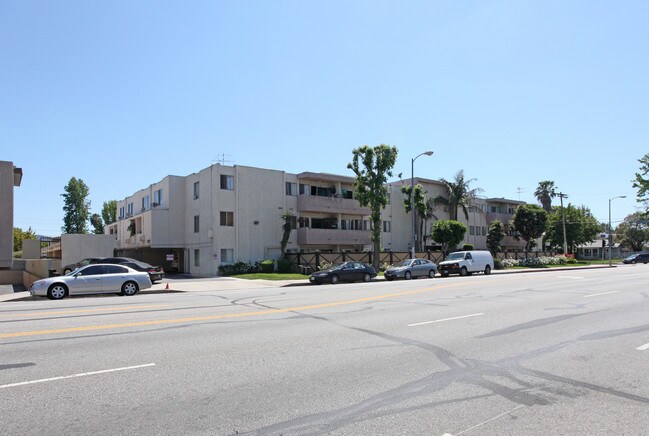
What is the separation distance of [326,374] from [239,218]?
32232mm

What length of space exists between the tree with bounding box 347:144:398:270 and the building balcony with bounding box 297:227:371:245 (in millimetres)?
5364

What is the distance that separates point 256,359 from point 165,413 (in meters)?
2.32

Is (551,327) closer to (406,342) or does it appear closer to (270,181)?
(406,342)

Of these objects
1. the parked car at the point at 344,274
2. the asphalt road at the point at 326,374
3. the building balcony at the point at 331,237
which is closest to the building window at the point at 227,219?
the building balcony at the point at 331,237

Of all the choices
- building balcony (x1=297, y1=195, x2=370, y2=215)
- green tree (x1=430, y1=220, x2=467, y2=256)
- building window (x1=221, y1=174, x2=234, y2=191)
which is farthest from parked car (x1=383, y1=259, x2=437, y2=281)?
building window (x1=221, y1=174, x2=234, y2=191)

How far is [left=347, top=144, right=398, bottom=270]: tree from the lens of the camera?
120 ft

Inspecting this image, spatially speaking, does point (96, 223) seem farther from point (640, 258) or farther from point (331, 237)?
point (640, 258)

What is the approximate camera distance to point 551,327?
9914 mm

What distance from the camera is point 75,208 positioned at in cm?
7662

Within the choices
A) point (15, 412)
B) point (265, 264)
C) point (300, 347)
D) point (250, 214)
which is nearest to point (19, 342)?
point (15, 412)

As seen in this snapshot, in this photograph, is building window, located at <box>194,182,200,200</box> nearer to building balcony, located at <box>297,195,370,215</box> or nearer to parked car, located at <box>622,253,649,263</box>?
building balcony, located at <box>297,195,370,215</box>

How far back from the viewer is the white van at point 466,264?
33.5 metres

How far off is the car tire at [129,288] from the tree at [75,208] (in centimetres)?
6447

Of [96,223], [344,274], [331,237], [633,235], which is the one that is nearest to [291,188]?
[331,237]
